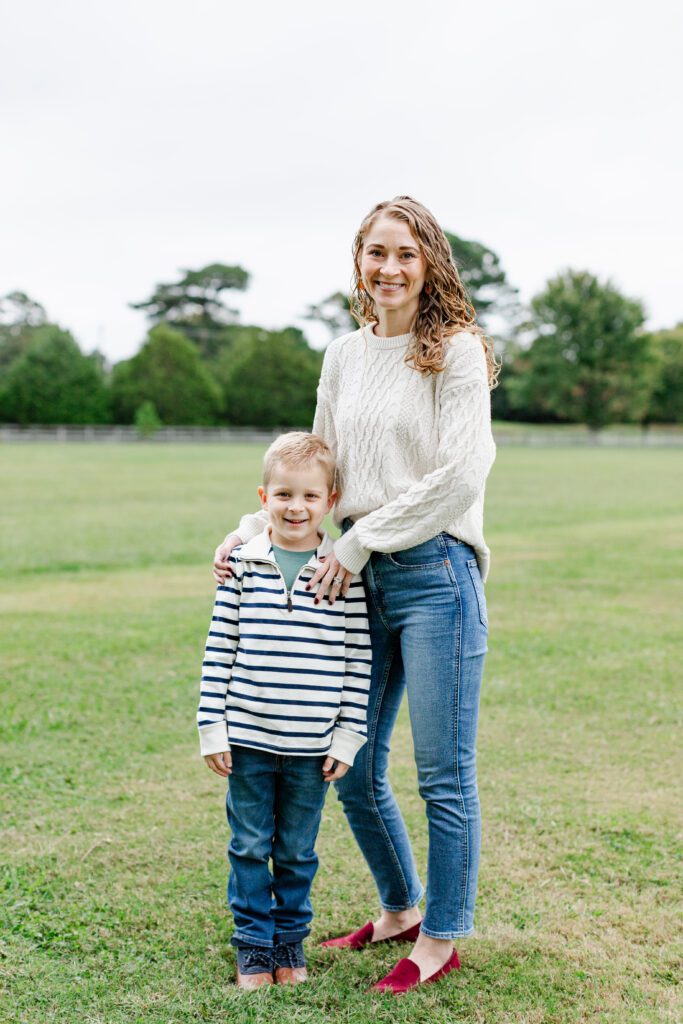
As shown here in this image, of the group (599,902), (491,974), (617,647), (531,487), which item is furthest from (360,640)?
(531,487)

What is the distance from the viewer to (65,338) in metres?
57.9

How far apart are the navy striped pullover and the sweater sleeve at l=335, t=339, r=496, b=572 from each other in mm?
169

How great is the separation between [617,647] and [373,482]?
4.93 meters

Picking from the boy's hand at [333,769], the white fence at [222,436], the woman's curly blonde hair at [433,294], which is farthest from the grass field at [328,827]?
the white fence at [222,436]

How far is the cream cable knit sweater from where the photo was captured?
257cm

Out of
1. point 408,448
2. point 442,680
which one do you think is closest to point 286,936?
point 442,680

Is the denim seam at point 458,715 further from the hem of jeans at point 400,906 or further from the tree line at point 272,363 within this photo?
the tree line at point 272,363

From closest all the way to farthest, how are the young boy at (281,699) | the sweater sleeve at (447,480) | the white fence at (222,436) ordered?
the sweater sleeve at (447,480)
the young boy at (281,699)
the white fence at (222,436)

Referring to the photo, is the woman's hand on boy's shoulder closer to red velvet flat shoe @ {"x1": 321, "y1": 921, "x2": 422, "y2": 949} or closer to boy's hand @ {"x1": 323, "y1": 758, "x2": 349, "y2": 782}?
boy's hand @ {"x1": 323, "y1": 758, "x2": 349, "y2": 782}

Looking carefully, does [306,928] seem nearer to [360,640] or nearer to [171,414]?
[360,640]

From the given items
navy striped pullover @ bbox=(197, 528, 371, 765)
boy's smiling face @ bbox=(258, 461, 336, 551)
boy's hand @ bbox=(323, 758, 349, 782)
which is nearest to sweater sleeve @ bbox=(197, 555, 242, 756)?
navy striped pullover @ bbox=(197, 528, 371, 765)

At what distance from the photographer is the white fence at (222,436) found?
2098 inches

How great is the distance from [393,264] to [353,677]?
109 cm

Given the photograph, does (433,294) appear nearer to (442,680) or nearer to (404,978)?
(442,680)
